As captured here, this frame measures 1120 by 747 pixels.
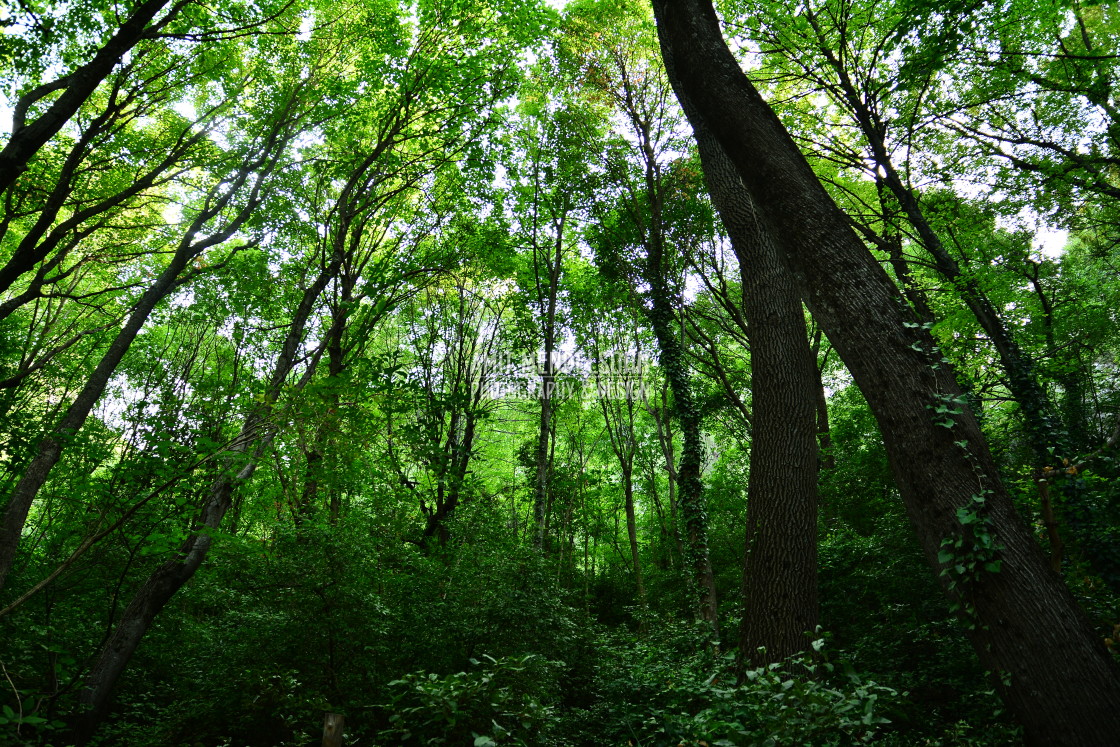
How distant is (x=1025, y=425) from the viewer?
920 cm

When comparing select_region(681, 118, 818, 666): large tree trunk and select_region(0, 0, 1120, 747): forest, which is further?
select_region(681, 118, 818, 666): large tree trunk

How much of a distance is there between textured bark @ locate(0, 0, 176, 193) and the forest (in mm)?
25

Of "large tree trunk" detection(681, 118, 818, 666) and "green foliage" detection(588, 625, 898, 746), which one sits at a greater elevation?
"large tree trunk" detection(681, 118, 818, 666)

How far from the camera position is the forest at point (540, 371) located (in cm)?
331

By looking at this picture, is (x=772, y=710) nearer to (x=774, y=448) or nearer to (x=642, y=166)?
(x=774, y=448)

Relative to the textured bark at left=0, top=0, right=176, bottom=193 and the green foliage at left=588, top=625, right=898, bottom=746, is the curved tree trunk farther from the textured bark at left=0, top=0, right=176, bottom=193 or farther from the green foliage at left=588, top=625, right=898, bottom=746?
the textured bark at left=0, top=0, right=176, bottom=193

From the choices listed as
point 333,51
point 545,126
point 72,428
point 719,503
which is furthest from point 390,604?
point 719,503

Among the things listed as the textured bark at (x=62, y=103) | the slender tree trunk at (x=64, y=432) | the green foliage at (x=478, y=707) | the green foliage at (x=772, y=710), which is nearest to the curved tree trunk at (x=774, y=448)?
the green foliage at (x=772, y=710)

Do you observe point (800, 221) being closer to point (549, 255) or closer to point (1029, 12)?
point (1029, 12)

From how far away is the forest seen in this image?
3.31 m

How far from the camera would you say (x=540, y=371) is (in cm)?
1509

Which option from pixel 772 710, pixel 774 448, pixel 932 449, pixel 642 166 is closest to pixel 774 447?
pixel 774 448

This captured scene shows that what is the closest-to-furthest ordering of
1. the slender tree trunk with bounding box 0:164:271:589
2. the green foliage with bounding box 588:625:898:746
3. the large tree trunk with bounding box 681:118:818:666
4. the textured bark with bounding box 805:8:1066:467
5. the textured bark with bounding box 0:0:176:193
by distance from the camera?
the green foliage with bounding box 588:625:898:746
the textured bark with bounding box 0:0:176:193
the large tree trunk with bounding box 681:118:818:666
the slender tree trunk with bounding box 0:164:271:589
the textured bark with bounding box 805:8:1066:467

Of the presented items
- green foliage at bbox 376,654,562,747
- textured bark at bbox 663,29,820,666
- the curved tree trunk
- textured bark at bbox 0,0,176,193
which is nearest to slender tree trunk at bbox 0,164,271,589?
textured bark at bbox 0,0,176,193
